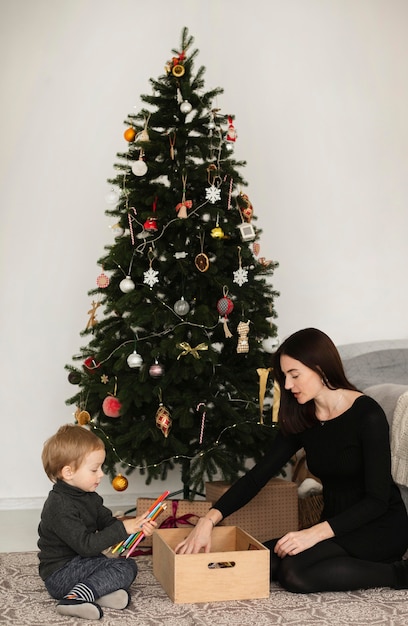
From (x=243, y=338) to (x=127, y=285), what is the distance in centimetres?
50

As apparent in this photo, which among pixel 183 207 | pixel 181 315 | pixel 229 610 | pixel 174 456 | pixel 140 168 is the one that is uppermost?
pixel 140 168

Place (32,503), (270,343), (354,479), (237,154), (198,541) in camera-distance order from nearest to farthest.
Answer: (198,541), (354,479), (270,343), (32,503), (237,154)

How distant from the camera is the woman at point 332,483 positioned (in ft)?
8.30

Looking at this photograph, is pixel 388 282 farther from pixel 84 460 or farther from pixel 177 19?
pixel 84 460

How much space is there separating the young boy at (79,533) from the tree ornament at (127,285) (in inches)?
30.7

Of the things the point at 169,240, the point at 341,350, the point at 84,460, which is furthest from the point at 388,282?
the point at 84,460

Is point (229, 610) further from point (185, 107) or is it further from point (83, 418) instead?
point (185, 107)

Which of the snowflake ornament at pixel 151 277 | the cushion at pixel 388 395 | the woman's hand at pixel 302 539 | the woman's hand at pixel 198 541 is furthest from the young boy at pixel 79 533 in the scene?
the cushion at pixel 388 395

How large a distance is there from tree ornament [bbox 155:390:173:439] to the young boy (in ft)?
1.98

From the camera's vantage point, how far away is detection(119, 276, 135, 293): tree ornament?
3.18 meters

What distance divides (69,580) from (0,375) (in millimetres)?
1905

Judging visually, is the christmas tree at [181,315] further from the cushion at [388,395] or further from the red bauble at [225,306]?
the cushion at [388,395]

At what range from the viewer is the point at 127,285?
3.18m

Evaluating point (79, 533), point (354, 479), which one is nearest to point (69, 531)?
point (79, 533)
